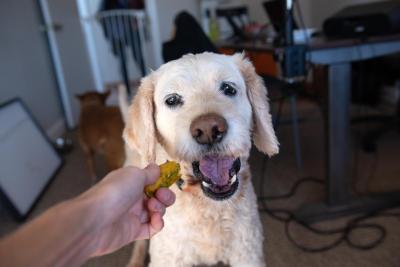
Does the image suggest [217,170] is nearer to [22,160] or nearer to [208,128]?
[208,128]

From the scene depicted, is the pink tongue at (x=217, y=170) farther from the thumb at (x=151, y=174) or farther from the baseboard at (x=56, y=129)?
the baseboard at (x=56, y=129)

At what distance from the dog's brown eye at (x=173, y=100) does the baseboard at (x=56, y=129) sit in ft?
7.78

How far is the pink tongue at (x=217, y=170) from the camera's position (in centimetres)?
92

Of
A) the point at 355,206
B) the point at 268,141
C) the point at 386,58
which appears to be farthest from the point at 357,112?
the point at 268,141

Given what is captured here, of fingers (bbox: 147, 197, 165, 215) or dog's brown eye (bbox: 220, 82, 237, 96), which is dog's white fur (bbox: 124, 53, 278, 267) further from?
fingers (bbox: 147, 197, 165, 215)

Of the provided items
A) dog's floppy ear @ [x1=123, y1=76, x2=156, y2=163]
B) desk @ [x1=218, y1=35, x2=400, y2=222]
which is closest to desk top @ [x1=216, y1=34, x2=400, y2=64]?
desk @ [x1=218, y1=35, x2=400, y2=222]

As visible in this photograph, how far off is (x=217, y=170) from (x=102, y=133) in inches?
53.2

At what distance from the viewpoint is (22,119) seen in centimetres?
236

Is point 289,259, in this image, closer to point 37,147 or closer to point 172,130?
point 172,130

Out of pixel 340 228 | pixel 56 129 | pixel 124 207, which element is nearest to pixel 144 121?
pixel 124 207

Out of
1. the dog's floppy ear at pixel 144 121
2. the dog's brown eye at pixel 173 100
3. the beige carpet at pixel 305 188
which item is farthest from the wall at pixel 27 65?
the dog's brown eye at pixel 173 100

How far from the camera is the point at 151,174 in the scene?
723mm

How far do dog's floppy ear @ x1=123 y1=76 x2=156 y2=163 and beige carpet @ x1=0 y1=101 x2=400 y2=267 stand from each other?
0.71 m

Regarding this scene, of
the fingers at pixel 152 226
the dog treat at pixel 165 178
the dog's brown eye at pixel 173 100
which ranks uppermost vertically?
the dog's brown eye at pixel 173 100
